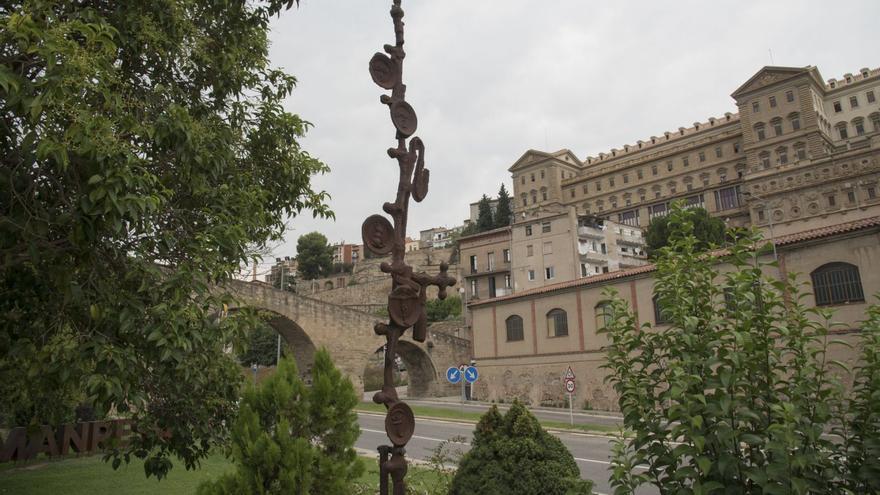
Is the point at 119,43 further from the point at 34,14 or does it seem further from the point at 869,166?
the point at 869,166

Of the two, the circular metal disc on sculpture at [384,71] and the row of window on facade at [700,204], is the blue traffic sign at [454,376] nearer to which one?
the circular metal disc on sculpture at [384,71]

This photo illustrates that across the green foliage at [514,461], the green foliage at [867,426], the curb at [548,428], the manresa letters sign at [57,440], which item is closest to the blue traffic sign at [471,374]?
the curb at [548,428]

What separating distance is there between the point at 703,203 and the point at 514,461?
7339cm

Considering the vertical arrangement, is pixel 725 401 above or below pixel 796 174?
below

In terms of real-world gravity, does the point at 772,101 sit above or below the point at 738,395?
above

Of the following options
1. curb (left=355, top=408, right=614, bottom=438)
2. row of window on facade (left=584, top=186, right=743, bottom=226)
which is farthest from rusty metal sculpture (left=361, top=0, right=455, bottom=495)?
row of window on facade (left=584, top=186, right=743, bottom=226)

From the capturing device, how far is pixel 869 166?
58.1m

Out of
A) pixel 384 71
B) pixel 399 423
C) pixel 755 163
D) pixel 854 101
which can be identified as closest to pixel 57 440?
pixel 399 423

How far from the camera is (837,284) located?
22.9 meters

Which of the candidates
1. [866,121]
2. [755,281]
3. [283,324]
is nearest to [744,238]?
[755,281]

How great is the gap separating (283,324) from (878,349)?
33.9 meters

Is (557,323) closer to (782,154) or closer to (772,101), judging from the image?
(782,154)

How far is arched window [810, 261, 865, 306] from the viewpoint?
22.4 m

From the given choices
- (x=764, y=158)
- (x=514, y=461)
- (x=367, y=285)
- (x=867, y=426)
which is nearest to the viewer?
(x=867, y=426)
